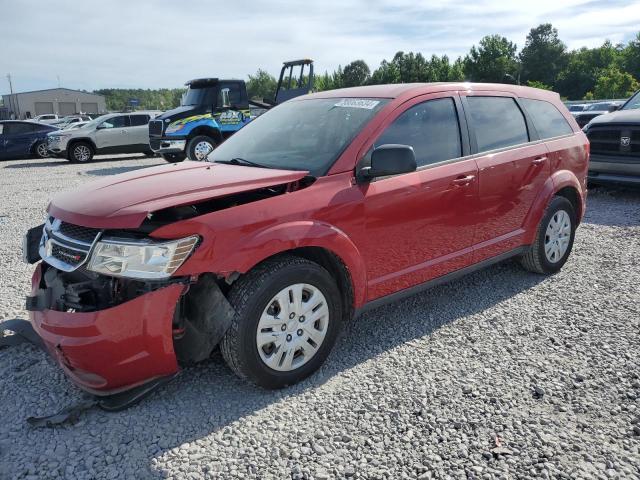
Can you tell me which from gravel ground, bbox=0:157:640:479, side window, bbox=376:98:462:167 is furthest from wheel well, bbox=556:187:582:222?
side window, bbox=376:98:462:167

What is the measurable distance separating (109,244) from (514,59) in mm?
101695

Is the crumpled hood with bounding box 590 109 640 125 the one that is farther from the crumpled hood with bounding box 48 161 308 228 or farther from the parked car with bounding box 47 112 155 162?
the parked car with bounding box 47 112 155 162

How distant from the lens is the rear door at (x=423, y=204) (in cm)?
338

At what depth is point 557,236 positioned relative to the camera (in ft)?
15.9

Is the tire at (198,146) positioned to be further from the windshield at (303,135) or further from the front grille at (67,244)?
the front grille at (67,244)

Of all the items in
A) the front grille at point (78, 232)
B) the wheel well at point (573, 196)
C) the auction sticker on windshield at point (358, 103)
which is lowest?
the wheel well at point (573, 196)

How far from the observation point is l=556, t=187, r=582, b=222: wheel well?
489cm

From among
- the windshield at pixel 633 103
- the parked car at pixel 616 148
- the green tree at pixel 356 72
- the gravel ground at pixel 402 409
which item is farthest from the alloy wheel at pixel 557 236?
the green tree at pixel 356 72

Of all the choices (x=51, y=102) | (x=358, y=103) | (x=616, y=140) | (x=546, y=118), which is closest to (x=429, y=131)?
(x=358, y=103)

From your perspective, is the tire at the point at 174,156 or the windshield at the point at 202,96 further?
the tire at the point at 174,156

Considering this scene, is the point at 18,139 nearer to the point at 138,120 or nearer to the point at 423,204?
the point at 138,120

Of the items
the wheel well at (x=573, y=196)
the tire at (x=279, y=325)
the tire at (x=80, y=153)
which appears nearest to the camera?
the tire at (x=279, y=325)

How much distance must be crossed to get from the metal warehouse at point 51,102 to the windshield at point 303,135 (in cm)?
9843

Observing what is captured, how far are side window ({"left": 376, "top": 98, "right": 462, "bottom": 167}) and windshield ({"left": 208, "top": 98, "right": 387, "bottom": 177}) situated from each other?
0.20 meters
